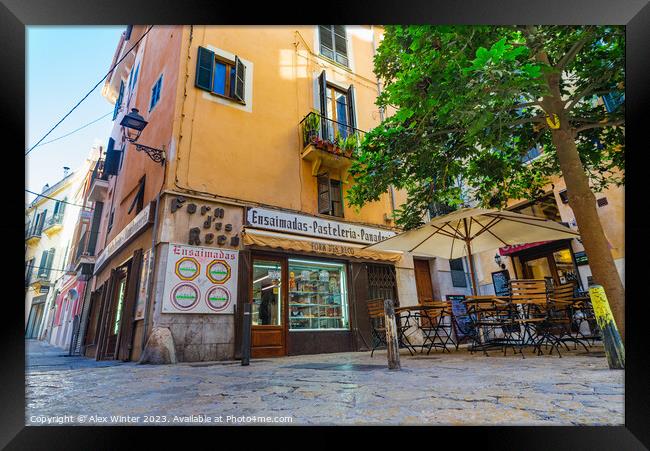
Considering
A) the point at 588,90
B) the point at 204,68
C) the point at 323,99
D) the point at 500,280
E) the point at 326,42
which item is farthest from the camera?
the point at 500,280

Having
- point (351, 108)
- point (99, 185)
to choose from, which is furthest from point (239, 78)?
point (99, 185)

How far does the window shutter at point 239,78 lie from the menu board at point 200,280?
12.4 feet

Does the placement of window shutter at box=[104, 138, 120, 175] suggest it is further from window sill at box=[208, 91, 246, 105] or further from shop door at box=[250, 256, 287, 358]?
shop door at box=[250, 256, 287, 358]

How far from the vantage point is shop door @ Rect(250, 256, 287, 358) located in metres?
6.76

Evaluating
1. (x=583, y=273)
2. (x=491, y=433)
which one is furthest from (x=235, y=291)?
(x=583, y=273)

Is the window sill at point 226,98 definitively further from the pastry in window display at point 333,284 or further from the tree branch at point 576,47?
the tree branch at point 576,47

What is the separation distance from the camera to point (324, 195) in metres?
8.92

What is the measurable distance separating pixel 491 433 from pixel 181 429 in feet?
4.68

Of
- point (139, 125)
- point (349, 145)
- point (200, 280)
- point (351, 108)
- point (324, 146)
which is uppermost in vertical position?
point (351, 108)

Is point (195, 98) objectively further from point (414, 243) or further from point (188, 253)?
point (414, 243)

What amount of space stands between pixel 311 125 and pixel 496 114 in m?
5.55

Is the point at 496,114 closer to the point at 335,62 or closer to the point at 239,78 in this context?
the point at 239,78

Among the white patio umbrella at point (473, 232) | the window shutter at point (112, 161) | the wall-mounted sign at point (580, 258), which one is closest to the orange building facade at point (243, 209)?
the white patio umbrella at point (473, 232)

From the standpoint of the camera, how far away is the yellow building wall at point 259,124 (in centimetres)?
720
